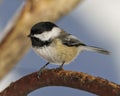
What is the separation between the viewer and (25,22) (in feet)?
3.83

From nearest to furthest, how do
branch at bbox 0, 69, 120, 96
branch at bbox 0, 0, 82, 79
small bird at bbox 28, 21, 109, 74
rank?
branch at bbox 0, 69, 120, 96 < small bird at bbox 28, 21, 109, 74 < branch at bbox 0, 0, 82, 79

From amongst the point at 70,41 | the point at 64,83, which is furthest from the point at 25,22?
the point at 64,83

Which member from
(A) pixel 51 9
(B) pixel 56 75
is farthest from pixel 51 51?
(A) pixel 51 9

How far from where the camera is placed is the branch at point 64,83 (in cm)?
41

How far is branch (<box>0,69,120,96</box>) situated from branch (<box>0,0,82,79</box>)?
64 cm

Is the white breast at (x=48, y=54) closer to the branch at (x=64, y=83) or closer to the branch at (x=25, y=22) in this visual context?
the branch at (x=64, y=83)

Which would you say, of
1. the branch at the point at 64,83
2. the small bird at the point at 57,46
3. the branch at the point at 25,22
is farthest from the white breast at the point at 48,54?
the branch at the point at 25,22

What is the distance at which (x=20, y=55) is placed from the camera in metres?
1.18

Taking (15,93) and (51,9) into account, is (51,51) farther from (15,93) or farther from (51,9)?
(51,9)

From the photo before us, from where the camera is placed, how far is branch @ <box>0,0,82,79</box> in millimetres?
1150

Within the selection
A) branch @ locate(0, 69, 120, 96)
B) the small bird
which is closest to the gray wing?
the small bird

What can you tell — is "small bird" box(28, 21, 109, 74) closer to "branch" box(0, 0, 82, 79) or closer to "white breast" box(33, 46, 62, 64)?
"white breast" box(33, 46, 62, 64)

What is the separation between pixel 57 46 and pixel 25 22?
458 millimetres

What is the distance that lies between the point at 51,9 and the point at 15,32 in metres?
0.16
